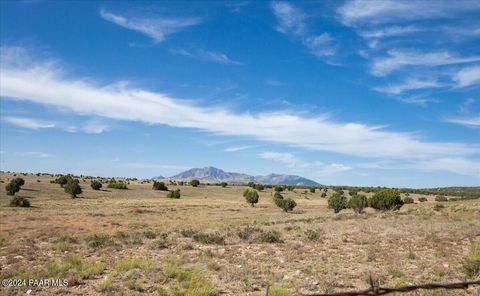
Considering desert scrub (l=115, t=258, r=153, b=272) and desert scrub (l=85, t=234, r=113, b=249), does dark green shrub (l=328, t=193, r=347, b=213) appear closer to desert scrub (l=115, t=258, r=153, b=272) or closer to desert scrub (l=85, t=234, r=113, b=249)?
desert scrub (l=85, t=234, r=113, b=249)

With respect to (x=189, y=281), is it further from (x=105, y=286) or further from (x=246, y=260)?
(x=246, y=260)

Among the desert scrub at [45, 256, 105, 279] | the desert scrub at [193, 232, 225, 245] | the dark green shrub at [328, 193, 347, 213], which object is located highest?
the dark green shrub at [328, 193, 347, 213]

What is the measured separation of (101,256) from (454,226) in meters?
23.3

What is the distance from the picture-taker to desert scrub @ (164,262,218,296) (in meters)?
12.9

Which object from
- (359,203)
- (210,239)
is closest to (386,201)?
(359,203)

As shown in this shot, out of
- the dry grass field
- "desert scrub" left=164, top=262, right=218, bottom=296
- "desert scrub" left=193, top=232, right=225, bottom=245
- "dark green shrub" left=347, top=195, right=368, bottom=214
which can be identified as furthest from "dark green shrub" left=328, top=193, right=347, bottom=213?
"desert scrub" left=164, top=262, right=218, bottom=296

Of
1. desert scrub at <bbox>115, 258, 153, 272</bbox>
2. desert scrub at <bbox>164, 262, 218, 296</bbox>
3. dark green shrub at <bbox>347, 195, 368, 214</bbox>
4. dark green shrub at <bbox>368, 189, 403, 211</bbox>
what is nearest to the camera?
desert scrub at <bbox>164, 262, 218, 296</bbox>

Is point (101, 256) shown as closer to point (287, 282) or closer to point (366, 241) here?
point (287, 282)

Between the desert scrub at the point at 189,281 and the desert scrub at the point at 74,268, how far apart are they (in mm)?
2771

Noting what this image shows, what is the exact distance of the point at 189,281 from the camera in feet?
47.2

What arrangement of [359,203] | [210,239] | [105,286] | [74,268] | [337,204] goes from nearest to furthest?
[105,286] → [74,268] → [210,239] → [359,203] → [337,204]

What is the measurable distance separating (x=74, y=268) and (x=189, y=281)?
5445mm

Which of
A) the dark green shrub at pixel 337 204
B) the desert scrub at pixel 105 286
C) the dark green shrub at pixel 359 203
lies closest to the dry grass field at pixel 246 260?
the desert scrub at pixel 105 286

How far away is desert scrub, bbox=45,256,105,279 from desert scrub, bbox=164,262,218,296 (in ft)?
9.09
